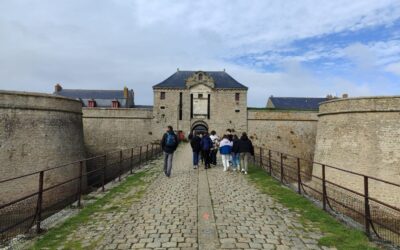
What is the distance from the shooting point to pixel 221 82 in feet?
110

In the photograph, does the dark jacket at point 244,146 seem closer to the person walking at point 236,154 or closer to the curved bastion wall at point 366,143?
the person walking at point 236,154

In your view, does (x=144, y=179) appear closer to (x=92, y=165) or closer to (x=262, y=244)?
(x=262, y=244)

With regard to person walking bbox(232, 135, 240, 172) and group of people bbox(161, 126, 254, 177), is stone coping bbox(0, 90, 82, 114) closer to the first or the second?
group of people bbox(161, 126, 254, 177)

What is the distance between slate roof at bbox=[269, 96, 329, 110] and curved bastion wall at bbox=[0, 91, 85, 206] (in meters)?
30.1

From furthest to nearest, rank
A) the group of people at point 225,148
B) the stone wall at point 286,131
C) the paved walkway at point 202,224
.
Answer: the stone wall at point 286,131 → the group of people at point 225,148 → the paved walkway at point 202,224

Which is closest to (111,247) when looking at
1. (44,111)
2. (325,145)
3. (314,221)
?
(314,221)

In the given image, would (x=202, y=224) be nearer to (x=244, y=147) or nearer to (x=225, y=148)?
(x=244, y=147)

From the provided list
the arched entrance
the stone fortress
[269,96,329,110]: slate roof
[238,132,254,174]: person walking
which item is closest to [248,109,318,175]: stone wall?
the stone fortress

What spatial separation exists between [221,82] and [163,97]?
6311 millimetres

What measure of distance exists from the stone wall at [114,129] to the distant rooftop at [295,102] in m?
18.9

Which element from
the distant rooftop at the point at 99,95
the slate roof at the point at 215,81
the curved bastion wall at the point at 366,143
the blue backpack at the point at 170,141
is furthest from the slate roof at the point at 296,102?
the blue backpack at the point at 170,141

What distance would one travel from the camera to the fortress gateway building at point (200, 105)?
3222 cm

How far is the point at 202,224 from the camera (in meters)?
5.80

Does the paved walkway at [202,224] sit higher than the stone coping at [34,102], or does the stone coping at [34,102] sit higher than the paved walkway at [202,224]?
the stone coping at [34,102]
